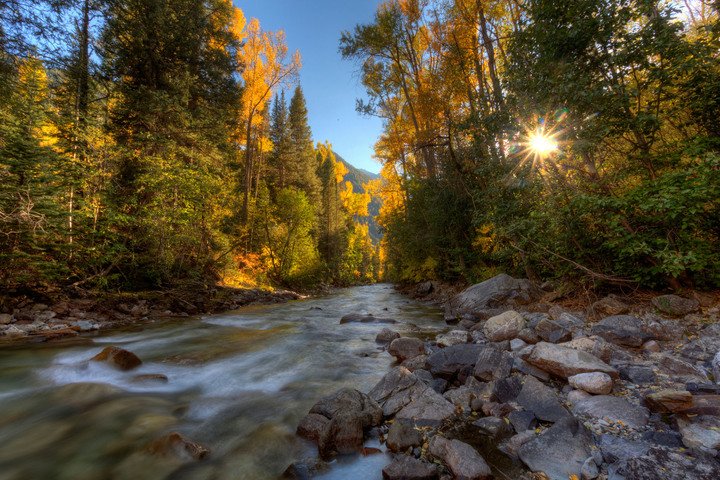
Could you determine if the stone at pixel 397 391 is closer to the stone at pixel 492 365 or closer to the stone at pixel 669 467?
the stone at pixel 492 365

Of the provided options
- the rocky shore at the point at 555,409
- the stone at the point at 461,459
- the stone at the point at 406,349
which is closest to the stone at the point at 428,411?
the rocky shore at the point at 555,409

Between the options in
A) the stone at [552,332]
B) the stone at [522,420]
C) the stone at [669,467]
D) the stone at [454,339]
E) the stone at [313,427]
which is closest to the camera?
the stone at [669,467]

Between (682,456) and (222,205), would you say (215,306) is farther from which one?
(682,456)

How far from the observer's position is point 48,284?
8.23 meters

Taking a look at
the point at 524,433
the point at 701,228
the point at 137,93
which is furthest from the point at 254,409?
the point at 137,93

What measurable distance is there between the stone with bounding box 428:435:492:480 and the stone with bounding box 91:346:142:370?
17.0ft

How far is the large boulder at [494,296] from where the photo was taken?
28.1ft

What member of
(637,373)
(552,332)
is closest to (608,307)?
(552,332)

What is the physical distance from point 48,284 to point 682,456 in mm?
12145

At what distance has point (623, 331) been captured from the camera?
4586 millimetres

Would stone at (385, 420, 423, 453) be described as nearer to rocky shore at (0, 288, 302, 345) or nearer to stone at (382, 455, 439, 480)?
stone at (382, 455, 439, 480)

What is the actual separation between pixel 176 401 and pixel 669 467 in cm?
508

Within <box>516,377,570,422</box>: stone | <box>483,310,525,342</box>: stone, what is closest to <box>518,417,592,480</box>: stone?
<box>516,377,570,422</box>: stone

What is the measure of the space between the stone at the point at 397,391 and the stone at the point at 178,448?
186 cm
